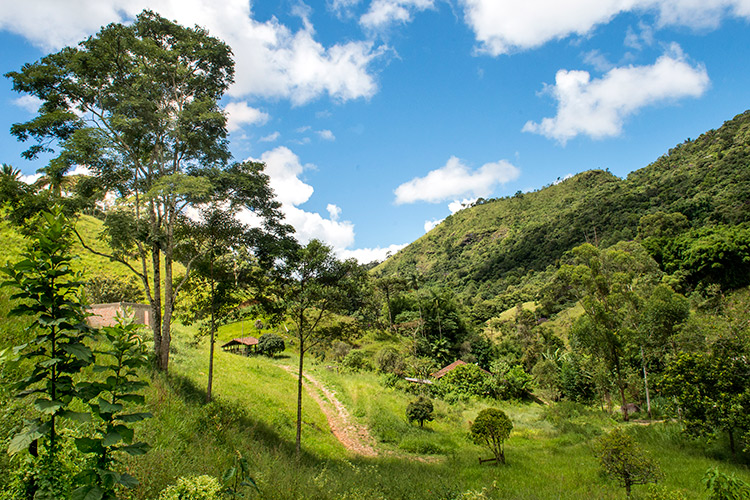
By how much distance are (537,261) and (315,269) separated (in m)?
111

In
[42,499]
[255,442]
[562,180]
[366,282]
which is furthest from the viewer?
[562,180]

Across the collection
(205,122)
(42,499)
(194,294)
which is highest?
(205,122)

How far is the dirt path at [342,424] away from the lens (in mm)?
15797

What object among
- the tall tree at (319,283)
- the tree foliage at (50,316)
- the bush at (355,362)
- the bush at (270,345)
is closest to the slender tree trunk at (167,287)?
the tall tree at (319,283)

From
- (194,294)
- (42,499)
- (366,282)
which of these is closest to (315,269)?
(366,282)

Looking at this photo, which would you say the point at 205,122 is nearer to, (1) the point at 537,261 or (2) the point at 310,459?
(2) the point at 310,459

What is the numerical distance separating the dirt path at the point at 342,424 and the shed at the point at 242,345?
1315 cm

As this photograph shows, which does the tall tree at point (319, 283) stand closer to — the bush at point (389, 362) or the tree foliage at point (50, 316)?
the tree foliage at point (50, 316)

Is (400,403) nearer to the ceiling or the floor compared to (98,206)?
nearer to the floor

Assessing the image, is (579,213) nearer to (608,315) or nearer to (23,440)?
(608,315)

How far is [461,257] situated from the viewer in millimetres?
153000

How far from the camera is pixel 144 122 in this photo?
10.8 m

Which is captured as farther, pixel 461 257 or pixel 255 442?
pixel 461 257

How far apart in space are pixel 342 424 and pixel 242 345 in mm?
20641
